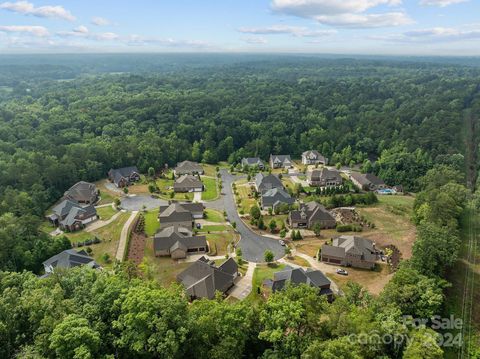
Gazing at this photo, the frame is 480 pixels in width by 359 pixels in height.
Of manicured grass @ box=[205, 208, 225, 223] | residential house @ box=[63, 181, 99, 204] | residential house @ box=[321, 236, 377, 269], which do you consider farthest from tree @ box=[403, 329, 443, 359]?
residential house @ box=[63, 181, 99, 204]

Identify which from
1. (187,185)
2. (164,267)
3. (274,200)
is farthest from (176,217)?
(274,200)

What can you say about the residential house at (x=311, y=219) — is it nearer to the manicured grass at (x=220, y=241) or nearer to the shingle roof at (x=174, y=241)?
the manicured grass at (x=220, y=241)

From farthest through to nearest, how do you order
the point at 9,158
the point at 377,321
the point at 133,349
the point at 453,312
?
the point at 9,158 < the point at 453,312 < the point at 377,321 < the point at 133,349

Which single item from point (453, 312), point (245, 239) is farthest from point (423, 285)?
point (245, 239)

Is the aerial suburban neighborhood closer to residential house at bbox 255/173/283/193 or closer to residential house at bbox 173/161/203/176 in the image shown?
residential house at bbox 255/173/283/193

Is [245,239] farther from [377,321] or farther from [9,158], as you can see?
[9,158]

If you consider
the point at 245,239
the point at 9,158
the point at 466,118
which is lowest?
the point at 245,239

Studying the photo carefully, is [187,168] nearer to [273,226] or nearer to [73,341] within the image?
[273,226]
